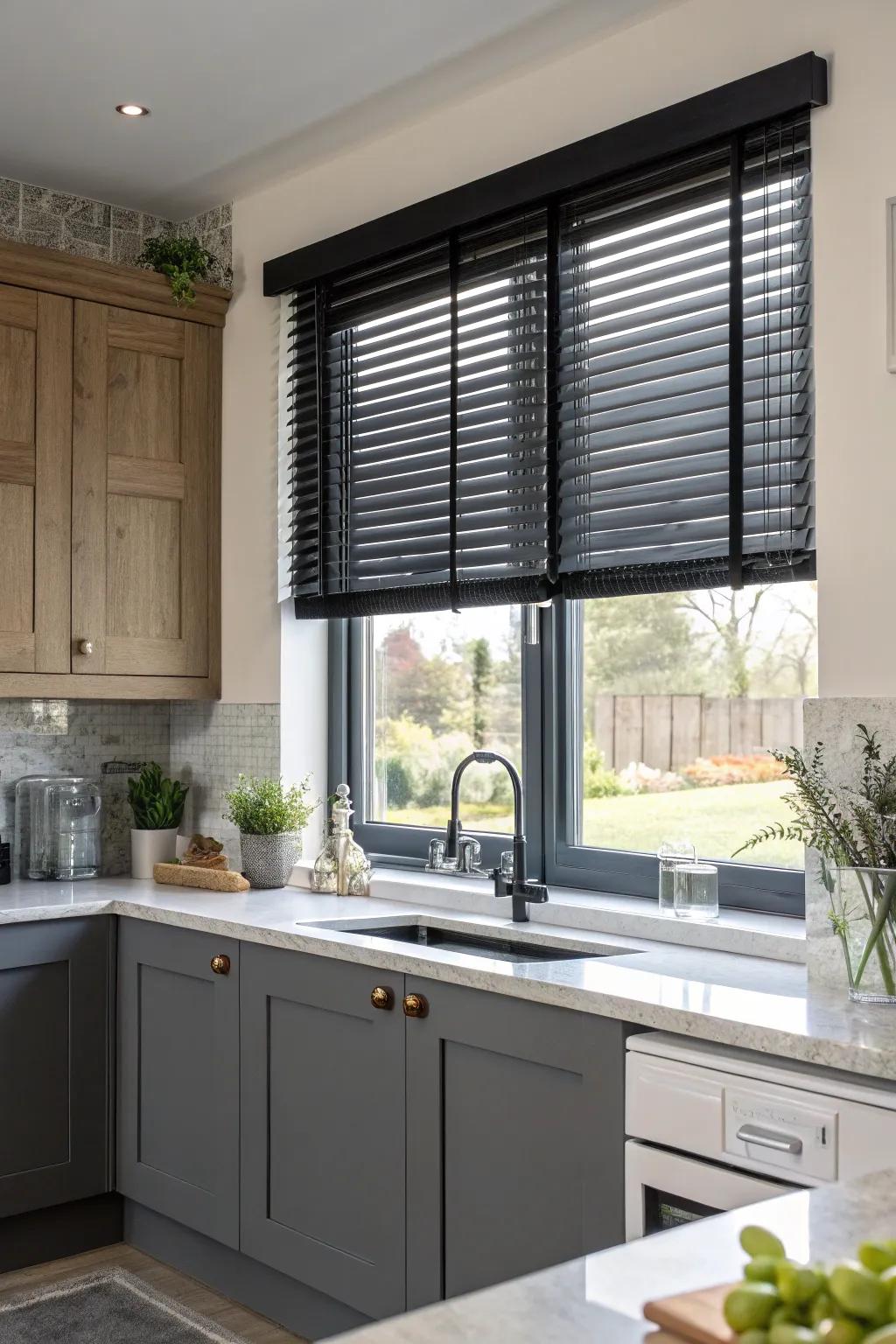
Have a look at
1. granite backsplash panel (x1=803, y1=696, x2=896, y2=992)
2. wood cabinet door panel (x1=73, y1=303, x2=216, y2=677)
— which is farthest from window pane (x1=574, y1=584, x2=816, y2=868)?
wood cabinet door panel (x1=73, y1=303, x2=216, y2=677)

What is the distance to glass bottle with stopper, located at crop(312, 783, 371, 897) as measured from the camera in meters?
3.47

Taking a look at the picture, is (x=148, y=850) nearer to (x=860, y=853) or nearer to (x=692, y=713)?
(x=692, y=713)

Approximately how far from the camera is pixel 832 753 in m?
2.46

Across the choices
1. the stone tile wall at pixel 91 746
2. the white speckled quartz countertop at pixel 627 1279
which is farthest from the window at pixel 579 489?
the white speckled quartz countertop at pixel 627 1279

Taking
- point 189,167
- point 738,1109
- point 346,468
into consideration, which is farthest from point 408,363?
point 738,1109

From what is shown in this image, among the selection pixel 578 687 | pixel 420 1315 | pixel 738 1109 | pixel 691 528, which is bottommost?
pixel 738 1109

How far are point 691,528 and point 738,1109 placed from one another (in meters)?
1.23

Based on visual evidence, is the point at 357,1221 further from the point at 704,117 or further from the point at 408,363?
the point at 704,117

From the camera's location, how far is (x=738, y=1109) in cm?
200

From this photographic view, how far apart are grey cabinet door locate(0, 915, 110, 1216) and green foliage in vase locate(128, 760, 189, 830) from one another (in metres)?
0.56

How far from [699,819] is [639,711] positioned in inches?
11.6

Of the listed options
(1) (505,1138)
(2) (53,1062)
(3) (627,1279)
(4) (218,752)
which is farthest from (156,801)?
(3) (627,1279)

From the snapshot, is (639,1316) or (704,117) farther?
(704,117)

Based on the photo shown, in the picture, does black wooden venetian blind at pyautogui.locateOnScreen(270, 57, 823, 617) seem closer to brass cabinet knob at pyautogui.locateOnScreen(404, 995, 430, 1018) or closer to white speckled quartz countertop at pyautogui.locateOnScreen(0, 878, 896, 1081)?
white speckled quartz countertop at pyautogui.locateOnScreen(0, 878, 896, 1081)
